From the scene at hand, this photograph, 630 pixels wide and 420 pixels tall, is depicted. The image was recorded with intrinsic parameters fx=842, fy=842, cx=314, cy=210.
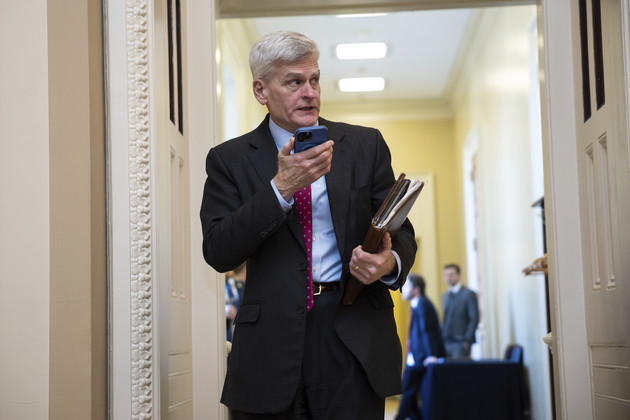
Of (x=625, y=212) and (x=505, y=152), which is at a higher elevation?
(x=505, y=152)

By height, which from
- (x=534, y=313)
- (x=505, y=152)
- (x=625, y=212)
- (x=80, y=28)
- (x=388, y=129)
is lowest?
(x=534, y=313)

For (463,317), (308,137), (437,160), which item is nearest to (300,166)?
(308,137)

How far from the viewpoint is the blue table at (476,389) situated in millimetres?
7934

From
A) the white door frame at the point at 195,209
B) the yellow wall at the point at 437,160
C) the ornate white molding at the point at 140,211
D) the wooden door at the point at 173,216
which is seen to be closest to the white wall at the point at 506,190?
the yellow wall at the point at 437,160

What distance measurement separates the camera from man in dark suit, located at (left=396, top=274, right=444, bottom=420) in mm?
9680

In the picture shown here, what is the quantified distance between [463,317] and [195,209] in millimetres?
8035

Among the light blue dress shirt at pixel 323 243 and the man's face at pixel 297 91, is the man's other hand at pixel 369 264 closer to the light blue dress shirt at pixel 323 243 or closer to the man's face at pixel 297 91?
the light blue dress shirt at pixel 323 243

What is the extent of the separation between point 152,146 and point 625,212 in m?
1.70

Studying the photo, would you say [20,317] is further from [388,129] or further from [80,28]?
[388,129]

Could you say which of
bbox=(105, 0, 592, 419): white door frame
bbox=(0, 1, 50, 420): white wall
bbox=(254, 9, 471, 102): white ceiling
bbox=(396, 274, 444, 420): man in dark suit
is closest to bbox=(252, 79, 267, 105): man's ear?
bbox=(105, 0, 592, 419): white door frame

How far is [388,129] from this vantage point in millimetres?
16578

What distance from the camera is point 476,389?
796cm

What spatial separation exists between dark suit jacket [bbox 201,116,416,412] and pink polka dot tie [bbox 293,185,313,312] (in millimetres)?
27

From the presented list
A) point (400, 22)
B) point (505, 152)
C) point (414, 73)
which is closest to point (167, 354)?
point (505, 152)
